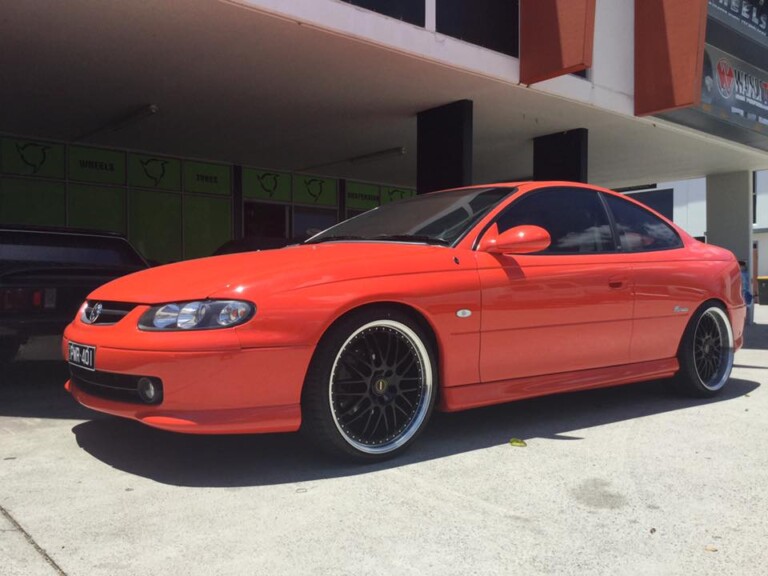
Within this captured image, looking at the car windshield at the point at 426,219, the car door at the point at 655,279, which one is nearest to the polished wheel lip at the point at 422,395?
the car windshield at the point at 426,219

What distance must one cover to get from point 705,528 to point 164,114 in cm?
973

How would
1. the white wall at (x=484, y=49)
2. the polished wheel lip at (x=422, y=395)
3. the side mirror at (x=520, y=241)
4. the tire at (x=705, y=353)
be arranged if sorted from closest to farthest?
the polished wheel lip at (x=422, y=395) → the side mirror at (x=520, y=241) → the tire at (x=705, y=353) → the white wall at (x=484, y=49)

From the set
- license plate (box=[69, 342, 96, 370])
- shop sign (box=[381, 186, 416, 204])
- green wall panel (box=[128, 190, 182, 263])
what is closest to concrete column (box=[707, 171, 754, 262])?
shop sign (box=[381, 186, 416, 204])

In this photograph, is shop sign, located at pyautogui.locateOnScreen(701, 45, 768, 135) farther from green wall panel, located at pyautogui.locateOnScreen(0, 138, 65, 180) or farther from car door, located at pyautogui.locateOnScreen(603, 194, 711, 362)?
green wall panel, located at pyautogui.locateOnScreen(0, 138, 65, 180)

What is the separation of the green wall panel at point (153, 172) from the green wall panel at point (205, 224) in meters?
0.50

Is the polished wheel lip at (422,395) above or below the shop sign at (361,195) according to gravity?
below

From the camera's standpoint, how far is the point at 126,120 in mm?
10609

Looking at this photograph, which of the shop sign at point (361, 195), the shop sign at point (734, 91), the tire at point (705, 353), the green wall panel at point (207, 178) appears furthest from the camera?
the shop sign at point (361, 195)

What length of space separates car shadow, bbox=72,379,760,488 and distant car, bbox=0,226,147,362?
127cm

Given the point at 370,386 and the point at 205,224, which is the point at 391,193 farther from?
the point at 370,386

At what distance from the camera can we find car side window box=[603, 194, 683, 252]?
4.56 meters

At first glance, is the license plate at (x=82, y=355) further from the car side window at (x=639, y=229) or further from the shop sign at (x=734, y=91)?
the shop sign at (x=734, y=91)

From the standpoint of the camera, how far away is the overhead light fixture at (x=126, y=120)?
32.2 feet

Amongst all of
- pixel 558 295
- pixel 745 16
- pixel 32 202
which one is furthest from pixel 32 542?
pixel 745 16
